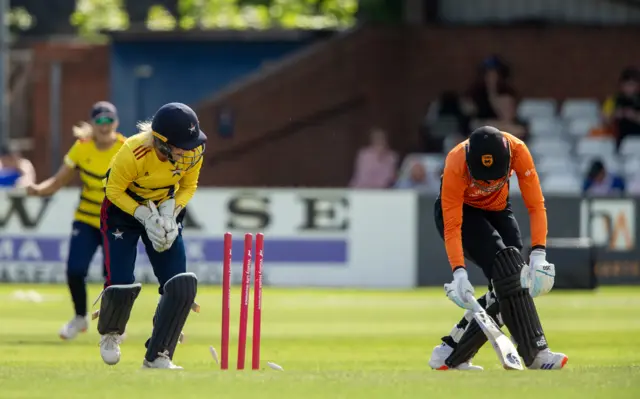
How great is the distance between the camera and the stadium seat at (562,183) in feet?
71.9

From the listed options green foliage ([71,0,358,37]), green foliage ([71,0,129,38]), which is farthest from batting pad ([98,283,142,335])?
green foliage ([71,0,129,38])

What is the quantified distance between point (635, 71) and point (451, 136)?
3.20m

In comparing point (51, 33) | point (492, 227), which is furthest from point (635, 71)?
point (51, 33)

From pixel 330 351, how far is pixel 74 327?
2.27m

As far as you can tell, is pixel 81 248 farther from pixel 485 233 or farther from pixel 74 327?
pixel 485 233

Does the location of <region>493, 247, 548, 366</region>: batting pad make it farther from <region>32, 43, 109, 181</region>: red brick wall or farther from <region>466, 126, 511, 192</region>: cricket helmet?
<region>32, 43, 109, 181</region>: red brick wall

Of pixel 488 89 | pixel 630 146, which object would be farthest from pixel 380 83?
pixel 630 146

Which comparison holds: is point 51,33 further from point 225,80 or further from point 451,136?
point 451,136

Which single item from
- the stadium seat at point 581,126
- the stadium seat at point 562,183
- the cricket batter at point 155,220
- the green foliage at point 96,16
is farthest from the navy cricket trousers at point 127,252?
the green foliage at point 96,16

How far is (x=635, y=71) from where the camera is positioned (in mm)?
24000

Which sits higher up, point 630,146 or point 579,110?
point 579,110

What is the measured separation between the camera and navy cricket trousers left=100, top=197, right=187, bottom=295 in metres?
9.64

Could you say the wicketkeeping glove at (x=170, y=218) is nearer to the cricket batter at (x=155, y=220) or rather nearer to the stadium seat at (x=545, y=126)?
the cricket batter at (x=155, y=220)

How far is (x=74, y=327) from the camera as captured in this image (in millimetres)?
12938
